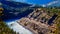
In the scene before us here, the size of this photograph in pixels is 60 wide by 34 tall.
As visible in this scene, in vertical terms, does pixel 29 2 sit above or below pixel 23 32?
above

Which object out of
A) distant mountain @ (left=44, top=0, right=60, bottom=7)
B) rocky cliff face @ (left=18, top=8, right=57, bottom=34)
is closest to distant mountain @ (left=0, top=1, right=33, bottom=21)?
rocky cliff face @ (left=18, top=8, right=57, bottom=34)

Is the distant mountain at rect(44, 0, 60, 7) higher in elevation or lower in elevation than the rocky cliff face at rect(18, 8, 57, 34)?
higher

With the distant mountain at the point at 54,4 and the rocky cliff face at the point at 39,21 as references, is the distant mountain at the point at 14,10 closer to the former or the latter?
the rocky cliff face at the point at 39,21

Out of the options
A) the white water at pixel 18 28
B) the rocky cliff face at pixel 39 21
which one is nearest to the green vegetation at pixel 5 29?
the white water at pixel 18 28

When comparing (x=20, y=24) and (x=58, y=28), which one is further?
(x=20, y=24)

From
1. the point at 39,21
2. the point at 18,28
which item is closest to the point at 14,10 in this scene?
the point at 18,28

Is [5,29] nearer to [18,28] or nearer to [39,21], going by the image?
[18,28]

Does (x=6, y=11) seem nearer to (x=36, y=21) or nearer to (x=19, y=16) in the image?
(x=19, y=16)

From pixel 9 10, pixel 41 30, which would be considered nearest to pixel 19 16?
pixel 9 10

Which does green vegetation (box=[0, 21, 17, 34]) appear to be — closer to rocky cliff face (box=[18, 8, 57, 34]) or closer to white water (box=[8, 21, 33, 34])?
white water (box=[8, 21, 33, 34])

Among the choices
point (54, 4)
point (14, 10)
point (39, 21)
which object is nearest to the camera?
point (54, 4)
